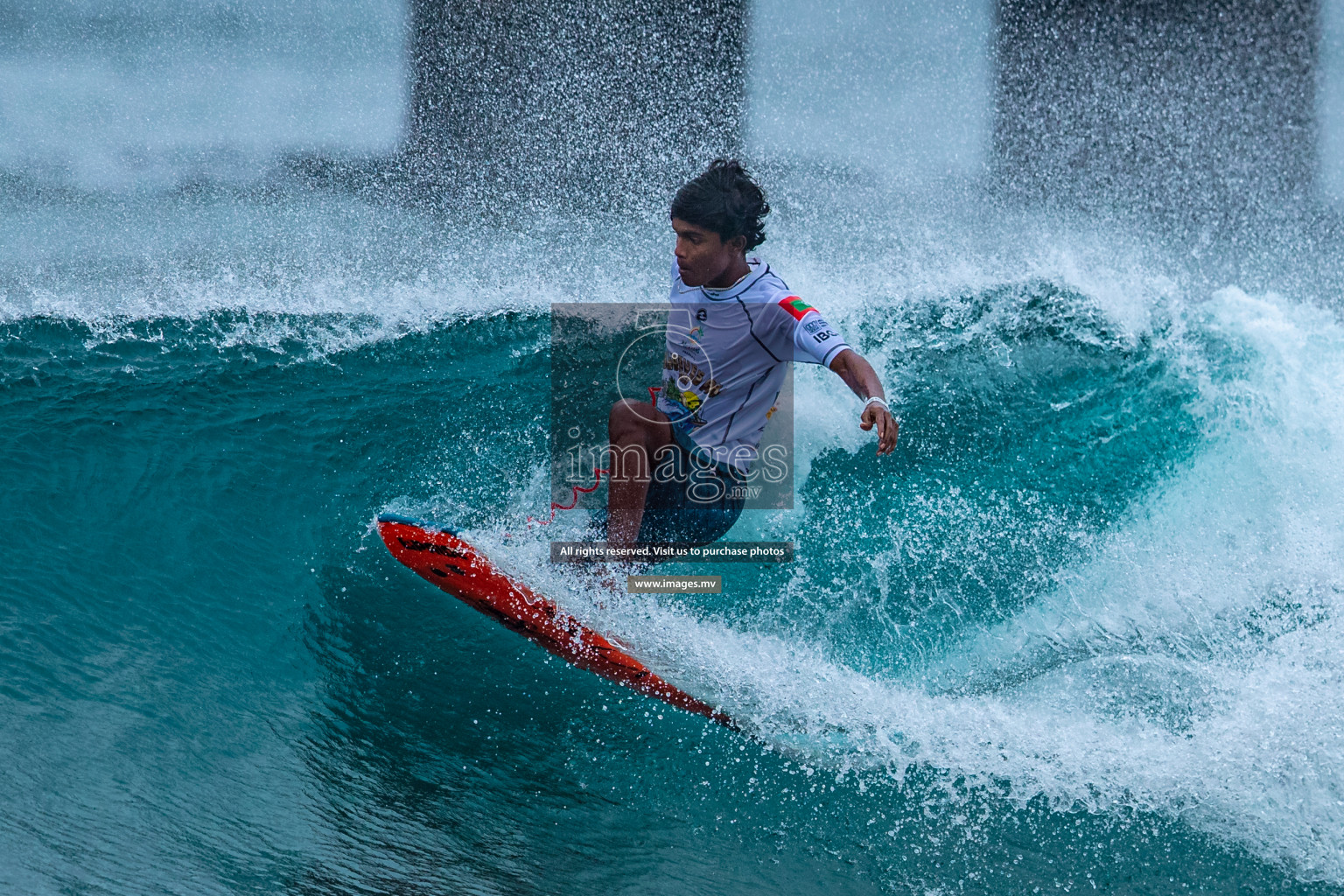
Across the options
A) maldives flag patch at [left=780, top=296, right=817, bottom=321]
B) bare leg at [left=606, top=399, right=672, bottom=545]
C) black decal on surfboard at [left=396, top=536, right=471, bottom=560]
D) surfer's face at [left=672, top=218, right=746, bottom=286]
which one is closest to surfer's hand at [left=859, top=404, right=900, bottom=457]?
maldives flag patch at [left=780, top=296, right=817, bottom=321]

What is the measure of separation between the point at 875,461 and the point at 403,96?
22.6 feet

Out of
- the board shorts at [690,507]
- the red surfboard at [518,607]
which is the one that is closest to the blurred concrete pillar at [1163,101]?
the board shorts at [690,507]

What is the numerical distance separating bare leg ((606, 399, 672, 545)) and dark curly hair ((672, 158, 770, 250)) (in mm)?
595

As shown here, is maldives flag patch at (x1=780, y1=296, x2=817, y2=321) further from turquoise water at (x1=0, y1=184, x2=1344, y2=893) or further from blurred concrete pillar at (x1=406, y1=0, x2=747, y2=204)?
blurred concrete pillar at (x1=406, y1=0, x2=747, y2=204)

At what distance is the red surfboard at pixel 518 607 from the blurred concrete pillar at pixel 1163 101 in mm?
8608

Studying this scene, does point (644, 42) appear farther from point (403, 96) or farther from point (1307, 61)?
point (1307, 61)

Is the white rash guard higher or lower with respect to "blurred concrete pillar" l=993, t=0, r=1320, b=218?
lower

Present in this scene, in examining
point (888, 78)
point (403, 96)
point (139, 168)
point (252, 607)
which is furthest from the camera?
point (888, 78)

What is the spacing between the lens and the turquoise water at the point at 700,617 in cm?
263

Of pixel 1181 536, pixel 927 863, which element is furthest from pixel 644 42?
pixel 927 863

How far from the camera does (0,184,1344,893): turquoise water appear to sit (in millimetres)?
2633

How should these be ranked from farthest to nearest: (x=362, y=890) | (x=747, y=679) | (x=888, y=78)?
1. (x=888, y=78)
2. (x=747, y=679)
3. (x=362, y=890)

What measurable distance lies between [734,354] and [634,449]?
0.42 m

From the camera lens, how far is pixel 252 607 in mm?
3426
